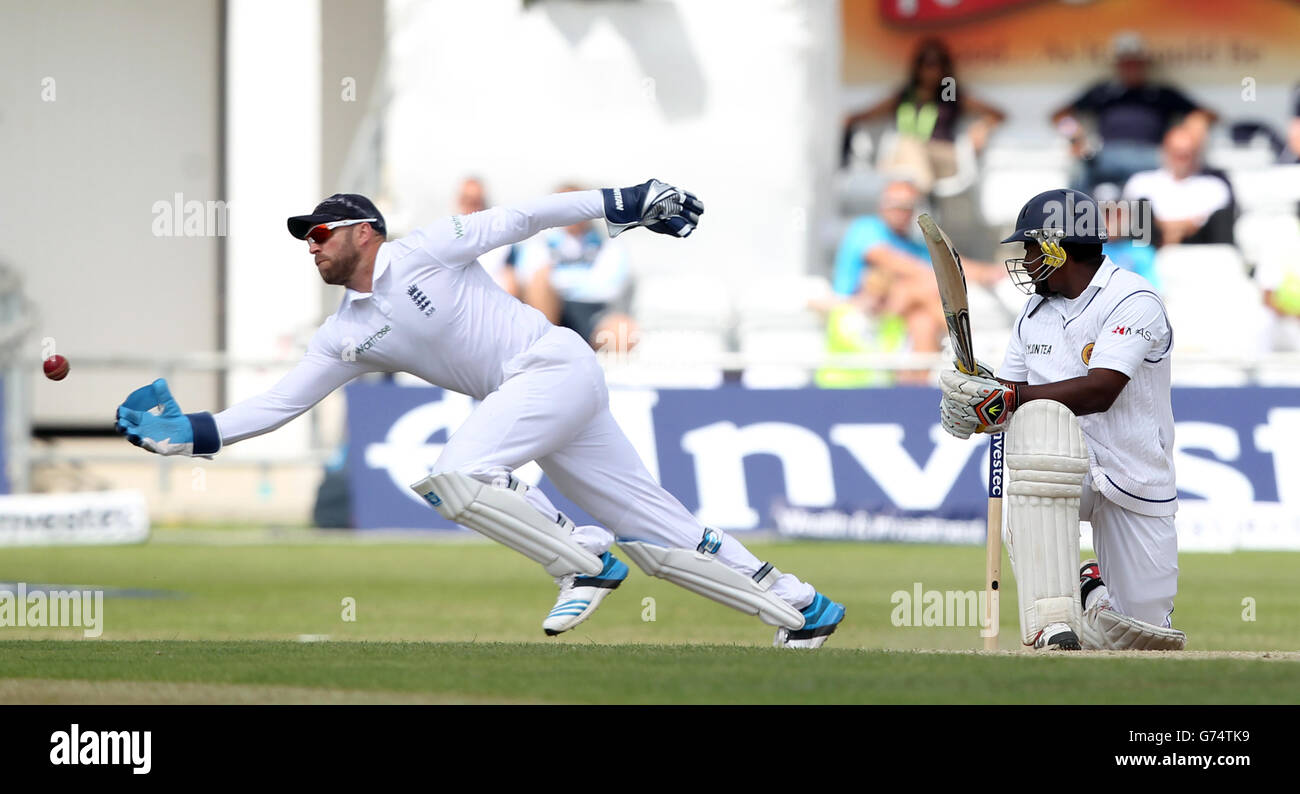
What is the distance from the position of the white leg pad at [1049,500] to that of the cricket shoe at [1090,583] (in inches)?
16.9

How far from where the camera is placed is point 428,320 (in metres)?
7.00

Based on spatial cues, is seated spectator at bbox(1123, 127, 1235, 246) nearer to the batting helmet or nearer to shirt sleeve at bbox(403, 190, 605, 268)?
the batting helmet

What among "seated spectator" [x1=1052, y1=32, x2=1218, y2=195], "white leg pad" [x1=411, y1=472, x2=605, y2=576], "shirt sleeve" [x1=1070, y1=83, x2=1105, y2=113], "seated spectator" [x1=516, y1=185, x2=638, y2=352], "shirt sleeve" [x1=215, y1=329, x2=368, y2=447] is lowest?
"white leg pad" [x1=411, y1=472, x2=605, y2=576]

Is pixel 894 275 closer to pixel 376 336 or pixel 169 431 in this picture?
pixel 376 336

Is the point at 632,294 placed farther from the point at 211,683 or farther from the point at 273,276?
the point at 211,683

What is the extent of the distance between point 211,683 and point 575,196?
2.37 metres

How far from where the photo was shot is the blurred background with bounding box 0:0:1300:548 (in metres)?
13.1

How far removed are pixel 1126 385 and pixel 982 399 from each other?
2.01 ft

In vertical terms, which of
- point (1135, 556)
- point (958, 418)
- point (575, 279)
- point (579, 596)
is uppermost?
point (575, 279)

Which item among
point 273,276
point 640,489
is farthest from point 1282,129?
point 640,489

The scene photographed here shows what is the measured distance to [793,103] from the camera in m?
17.4

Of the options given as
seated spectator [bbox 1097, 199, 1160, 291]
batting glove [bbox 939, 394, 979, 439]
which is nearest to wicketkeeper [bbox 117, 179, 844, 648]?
batting glove [bbox 939, 394, 979, 439]

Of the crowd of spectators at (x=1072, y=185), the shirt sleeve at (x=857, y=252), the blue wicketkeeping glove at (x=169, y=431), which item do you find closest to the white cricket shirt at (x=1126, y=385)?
the blue wicketkeeping glove at (x=169, y=431)

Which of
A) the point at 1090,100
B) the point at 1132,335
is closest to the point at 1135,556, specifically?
the point at 1132,335
